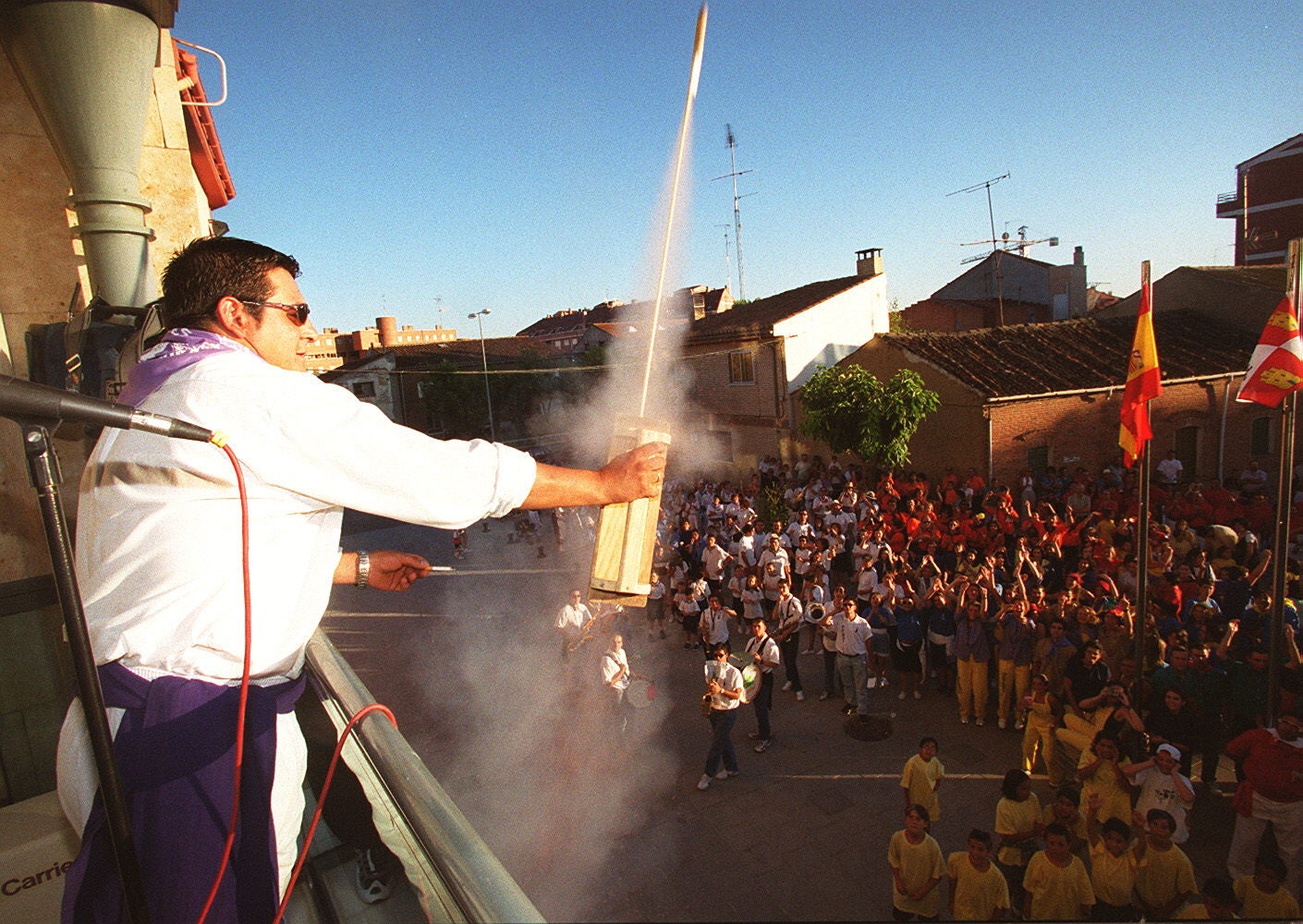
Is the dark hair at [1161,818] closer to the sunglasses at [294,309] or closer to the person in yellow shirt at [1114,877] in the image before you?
the person in yellow shirt at [1114,877]

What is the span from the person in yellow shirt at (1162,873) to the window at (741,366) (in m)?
18.1

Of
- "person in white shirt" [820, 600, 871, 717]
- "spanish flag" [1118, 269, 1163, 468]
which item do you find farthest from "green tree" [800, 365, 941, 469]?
"person in white shirt" [820, 600, 871, 717]

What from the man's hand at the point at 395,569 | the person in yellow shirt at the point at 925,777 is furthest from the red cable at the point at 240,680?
the person in yellow shirt at the point at 925,777

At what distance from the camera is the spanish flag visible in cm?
735

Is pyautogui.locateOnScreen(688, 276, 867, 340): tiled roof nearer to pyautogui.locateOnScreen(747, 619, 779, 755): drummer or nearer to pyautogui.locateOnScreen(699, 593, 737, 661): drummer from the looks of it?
pyautogui.locateOnScreen(699, 593, 737, 661): drummer

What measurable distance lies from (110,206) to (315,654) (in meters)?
4.33

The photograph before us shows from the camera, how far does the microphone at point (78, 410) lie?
1134 millimetres

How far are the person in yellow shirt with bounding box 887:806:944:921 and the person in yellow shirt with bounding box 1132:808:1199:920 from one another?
3.76 ft

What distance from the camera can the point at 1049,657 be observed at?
6.86m

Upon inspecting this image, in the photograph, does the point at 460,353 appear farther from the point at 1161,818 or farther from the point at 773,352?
the point at 1161,818

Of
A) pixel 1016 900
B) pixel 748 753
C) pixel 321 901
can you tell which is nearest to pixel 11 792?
pixel 321 901

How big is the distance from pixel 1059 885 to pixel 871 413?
11.6m

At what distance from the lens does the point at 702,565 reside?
484 inches

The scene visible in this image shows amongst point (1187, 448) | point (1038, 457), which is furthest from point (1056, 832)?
point (1187, 448)
